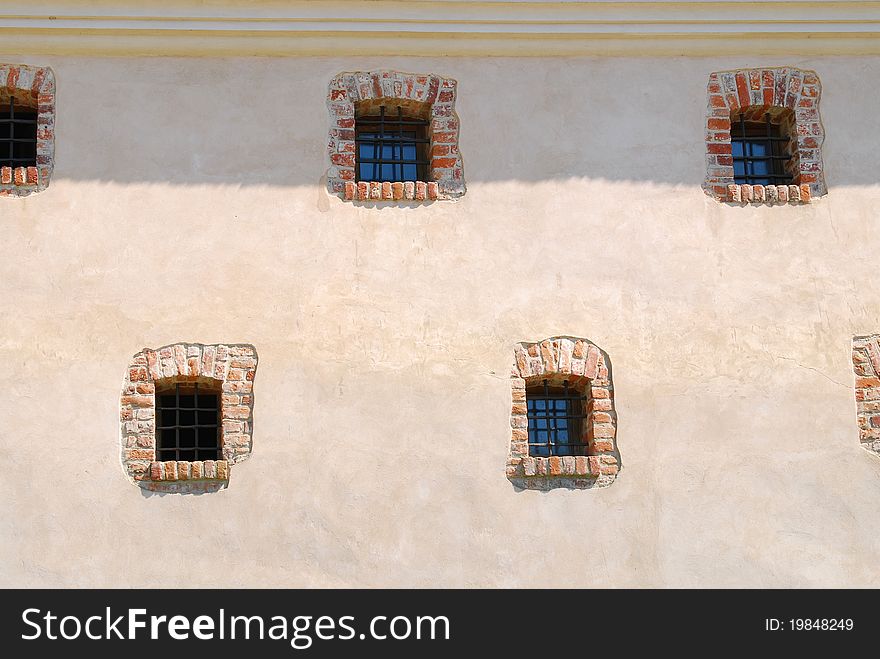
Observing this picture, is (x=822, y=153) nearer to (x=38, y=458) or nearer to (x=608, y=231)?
(x=608, y=231)

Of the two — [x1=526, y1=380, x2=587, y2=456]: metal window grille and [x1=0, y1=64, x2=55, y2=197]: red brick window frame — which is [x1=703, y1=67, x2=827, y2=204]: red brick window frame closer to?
[x1=526, y1=380, x2=587, y2=456]: metal window grille

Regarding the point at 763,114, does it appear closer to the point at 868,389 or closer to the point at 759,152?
the point at 759,152

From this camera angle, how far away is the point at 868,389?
9625mm

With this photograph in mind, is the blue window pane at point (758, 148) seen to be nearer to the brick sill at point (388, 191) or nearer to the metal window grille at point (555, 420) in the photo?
the metal window grille at point (555, 420)

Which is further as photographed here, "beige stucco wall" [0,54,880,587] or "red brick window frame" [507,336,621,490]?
"red brick window frame" [507,336,621,490]

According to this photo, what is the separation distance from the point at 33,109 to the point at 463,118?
3085mm

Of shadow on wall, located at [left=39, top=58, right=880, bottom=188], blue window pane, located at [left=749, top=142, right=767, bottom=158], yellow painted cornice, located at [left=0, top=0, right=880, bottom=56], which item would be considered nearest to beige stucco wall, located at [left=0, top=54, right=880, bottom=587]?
shadow on wall, located at [left=39, top=58, right=880, bottom=188]

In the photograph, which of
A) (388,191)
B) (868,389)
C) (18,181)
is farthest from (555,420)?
(18,181)

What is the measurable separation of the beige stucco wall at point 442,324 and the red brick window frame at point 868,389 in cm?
8

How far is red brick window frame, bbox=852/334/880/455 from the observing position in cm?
954

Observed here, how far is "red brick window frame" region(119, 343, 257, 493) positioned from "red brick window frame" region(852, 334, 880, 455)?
4115mm

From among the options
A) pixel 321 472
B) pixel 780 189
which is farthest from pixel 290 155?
pixel 780 189

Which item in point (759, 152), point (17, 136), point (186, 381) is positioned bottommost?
point (186, 381)

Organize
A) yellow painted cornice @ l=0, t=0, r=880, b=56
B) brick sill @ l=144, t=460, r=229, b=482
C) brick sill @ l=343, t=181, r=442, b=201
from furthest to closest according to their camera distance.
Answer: yellow painted cornice @ l=0, t=0, r=880, b=56 → brick sill @ l=343, t=181, r=442, b=201 → brick sill @ l=144, t=460, r=229, b=482
